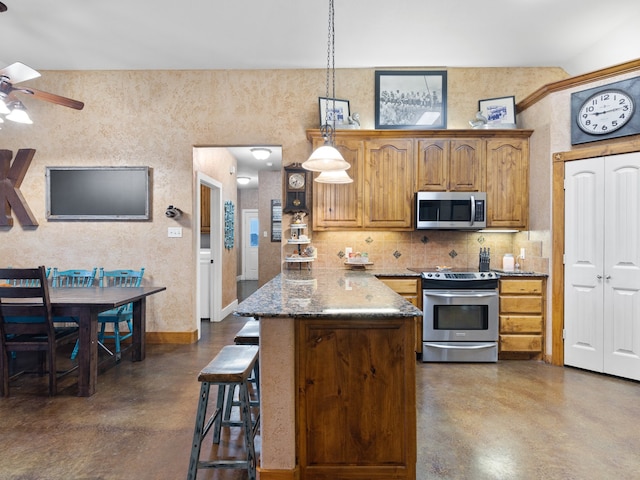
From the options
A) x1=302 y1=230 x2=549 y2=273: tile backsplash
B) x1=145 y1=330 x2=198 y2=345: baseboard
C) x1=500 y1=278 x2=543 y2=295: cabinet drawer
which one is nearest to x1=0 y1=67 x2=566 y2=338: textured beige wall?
x1=145 y1=330 x2=198 y2=345: baseboard

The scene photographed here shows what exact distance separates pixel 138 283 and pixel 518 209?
4.15 meters

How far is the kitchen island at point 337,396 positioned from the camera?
1.70 metres

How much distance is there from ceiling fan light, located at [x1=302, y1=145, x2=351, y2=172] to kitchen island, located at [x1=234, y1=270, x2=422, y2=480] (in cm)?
112

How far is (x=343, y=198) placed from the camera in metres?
3.90

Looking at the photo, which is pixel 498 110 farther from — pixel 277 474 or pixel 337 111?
pixel 277 474

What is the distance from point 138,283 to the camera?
12.5ft

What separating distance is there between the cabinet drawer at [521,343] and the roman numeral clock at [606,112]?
194cm

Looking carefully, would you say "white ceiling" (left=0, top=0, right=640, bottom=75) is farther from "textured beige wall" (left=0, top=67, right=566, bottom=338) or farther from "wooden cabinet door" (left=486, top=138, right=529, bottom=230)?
"wooden cabinet door" (left=486, top=138, right=529, bottom=230)

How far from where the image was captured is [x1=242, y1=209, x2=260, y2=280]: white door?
1023 cm

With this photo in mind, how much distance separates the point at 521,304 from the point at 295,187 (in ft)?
8.68

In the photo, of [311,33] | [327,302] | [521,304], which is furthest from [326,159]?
[521,304]

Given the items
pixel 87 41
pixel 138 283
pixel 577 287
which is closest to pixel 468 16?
pixel 577 287

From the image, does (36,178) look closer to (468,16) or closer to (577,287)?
(468,16)

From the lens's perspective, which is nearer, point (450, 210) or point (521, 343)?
point (521, 343)
